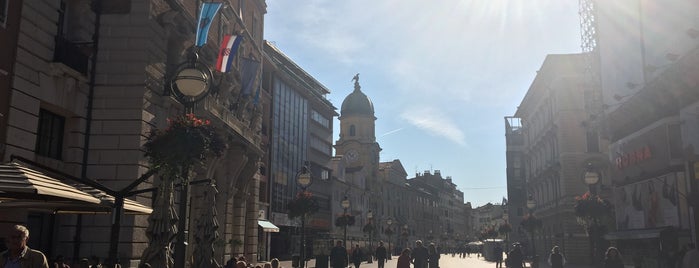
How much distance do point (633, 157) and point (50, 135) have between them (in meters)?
28.3

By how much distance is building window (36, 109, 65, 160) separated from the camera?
1636 cm

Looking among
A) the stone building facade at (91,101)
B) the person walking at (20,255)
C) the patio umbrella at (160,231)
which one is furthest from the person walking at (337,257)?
the person walking at (20,255)

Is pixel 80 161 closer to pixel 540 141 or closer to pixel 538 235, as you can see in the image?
pixel 540 141

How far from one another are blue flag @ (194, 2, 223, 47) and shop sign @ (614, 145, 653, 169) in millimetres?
21958

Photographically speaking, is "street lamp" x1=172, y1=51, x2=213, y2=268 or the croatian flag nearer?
"street lamp" x1=172, y1=51, x2=213, y2=268

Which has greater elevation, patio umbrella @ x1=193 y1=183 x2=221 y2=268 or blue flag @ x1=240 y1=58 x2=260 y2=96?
blue flag @ x1=240 y1=58 x2=260 y2=96

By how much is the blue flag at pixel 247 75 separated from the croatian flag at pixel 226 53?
16.6ft

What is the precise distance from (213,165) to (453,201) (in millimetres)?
143837

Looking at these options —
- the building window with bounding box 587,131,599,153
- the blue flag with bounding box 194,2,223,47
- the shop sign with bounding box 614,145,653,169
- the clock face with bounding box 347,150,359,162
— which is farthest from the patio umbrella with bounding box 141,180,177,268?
the clock face with bounding box 347,150,359,162

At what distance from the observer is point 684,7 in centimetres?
2677

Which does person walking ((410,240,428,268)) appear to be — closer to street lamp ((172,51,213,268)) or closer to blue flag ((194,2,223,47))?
blue flag ((194,2,223,47))

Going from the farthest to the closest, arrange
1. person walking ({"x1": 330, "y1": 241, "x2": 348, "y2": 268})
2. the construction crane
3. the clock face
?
the clock face < the construction crane < person walking ({"x1": 330, "y1": 241, "x2": 348, "y2": 268})

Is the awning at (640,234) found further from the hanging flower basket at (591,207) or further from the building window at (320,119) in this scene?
the building window at (320,119)

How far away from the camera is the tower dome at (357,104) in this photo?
87.5 metres
